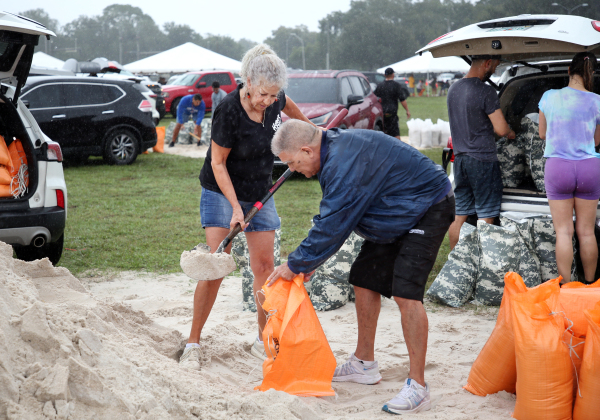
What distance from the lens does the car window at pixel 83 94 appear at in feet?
37.8

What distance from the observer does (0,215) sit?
4.80 meters

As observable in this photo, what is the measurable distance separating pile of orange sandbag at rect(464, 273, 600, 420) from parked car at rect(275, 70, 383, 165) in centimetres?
740

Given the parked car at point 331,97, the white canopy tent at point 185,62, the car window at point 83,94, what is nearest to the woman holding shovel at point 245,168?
the parked car at point 331,97

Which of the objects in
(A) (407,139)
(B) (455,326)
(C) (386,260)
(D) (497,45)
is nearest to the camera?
(C) (386,260)

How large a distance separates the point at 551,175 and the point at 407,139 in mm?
11771

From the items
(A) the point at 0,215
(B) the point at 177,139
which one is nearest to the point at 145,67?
(B) the point at 177,139

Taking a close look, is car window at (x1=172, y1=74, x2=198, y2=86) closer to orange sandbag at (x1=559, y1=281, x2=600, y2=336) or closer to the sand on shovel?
the sand on shovel

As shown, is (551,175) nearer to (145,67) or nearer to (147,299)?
(147,299)

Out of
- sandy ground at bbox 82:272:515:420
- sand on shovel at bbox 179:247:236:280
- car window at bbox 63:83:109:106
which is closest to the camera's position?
sandy ground at bbox 82:272:515:420

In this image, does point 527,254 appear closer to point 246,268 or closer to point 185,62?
point 246,268

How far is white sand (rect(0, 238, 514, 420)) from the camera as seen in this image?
2.43 m

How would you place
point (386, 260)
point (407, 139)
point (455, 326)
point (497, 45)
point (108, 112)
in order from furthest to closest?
point (407, 139) → point (108, 112) → point (497, 45) → point (455, 326) → point (386, 260)

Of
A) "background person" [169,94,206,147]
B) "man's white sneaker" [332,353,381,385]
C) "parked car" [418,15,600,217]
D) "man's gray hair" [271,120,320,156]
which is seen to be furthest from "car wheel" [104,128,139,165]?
"man's gray hair" [271,120,320,156]

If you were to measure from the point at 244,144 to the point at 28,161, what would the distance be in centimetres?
277
